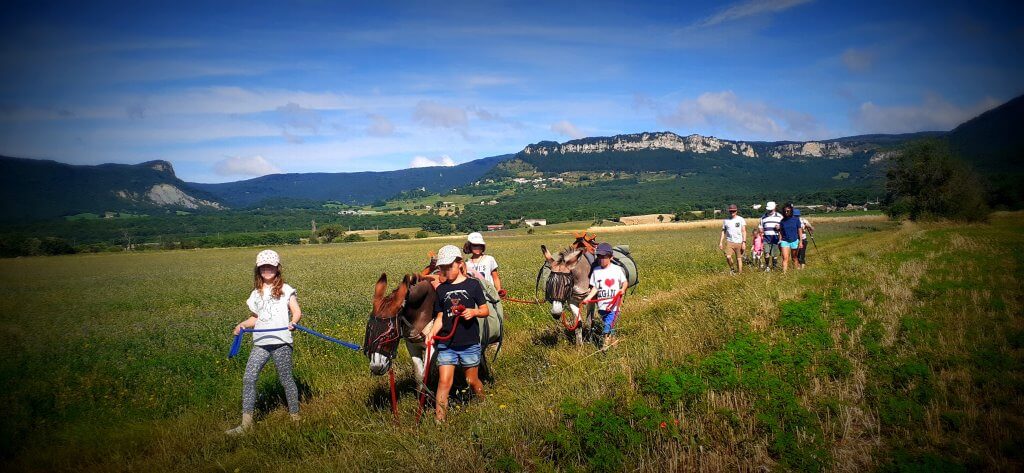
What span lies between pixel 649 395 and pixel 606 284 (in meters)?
2.33

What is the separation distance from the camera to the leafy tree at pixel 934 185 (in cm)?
3784

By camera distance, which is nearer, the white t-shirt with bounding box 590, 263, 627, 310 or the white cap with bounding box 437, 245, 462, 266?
the white cap with bounding box 437, 245, 462, 266

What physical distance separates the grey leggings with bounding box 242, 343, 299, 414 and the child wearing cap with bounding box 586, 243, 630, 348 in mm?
4354

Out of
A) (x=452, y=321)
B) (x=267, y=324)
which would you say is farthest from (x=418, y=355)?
(x=267, y=324)

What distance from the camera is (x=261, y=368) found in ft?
20.0

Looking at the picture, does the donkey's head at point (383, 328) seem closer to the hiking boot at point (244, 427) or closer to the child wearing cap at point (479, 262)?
the hiking boot at point (244, 427)

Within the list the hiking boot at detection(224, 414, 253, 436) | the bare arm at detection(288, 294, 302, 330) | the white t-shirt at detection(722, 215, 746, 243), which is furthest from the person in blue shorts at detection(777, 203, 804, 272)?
the hiking boot at detection(224, 414, 253, 436)

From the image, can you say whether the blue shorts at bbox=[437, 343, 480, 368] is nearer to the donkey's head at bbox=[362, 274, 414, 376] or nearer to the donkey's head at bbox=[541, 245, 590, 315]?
the donkey's head at bbox=[362, 274, 414, 376]

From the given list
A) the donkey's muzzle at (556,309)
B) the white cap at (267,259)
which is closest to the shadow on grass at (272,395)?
the white cap at (267,259)

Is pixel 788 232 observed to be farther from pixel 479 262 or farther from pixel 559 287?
pixel 479 262

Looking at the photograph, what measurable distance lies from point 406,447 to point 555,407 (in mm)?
1679

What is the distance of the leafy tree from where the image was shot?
37844mm

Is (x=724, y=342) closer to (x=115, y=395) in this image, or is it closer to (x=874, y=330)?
(x=874, y=330)

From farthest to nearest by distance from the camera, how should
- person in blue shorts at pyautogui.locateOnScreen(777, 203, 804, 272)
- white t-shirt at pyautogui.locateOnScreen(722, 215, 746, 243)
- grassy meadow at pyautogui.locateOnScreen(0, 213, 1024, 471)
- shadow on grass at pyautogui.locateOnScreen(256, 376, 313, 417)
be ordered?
white t-shirt at pyautogui.locateOnScreen(722, 215, 746, 243) → person in blue shorts at pyautogui.locateOnScreen(777, 203, 804, 272) → shadow on grass at pyautogui.locateOnScreen(256, 376, 313, 417) → grassy meadow at pyautogui.locateOnScreen(0, 213, 1024, 471)
